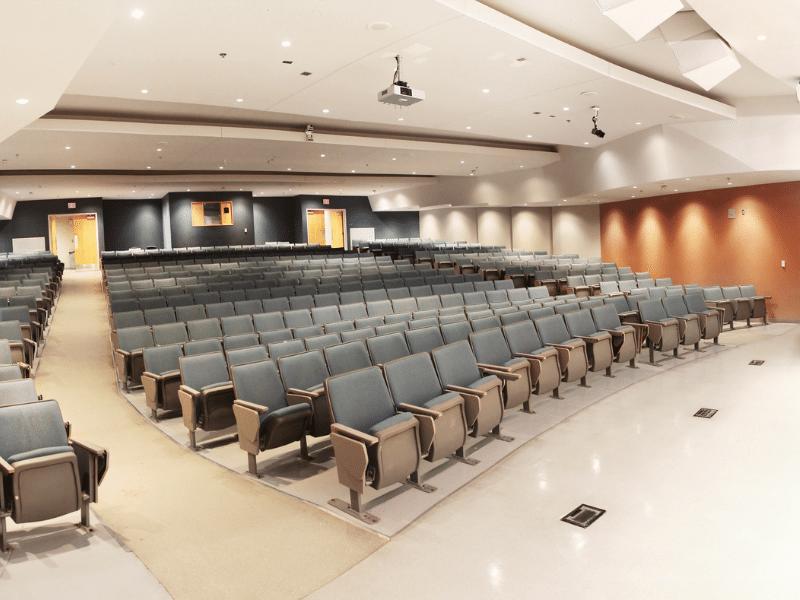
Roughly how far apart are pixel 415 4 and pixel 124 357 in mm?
4366

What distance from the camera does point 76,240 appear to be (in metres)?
22.3

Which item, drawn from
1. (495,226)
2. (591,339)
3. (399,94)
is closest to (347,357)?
(591,339)

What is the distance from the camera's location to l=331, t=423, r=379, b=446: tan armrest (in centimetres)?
324

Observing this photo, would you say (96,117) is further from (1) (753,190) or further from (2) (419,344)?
(1) (753,190)

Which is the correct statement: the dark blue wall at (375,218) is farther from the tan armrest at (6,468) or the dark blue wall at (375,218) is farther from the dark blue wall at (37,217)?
the tan armrest at (6,468)

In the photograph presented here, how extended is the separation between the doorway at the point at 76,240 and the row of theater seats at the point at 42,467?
20.9m

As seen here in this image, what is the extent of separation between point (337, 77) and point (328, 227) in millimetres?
18472

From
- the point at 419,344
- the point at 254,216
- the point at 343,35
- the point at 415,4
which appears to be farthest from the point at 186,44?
the point at 254,216

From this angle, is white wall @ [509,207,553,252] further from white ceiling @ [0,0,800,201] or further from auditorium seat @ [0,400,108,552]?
auditorium seat @ [0,400,108,552]

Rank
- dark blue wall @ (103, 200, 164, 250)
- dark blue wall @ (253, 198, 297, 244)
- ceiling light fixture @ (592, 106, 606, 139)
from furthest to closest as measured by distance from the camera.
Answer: dark blue wall @ (253, 198, 297, 244) < dark blue wall @ (103, 200, 164, 250) < ceiling light fixture @ (592, 106, 606, 139)

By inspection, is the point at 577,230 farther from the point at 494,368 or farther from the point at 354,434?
the point at 354,434

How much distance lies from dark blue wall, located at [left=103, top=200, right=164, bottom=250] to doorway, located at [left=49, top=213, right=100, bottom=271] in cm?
63

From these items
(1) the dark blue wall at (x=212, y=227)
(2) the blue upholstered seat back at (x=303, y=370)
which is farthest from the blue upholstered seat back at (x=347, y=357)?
(1) the dark blue wall at (x=212, y=227)

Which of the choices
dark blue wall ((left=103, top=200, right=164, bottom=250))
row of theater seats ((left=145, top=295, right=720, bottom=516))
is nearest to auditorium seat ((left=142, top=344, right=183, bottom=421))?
row of theater seats ((left=145, top=295, right=720, bottom=516))
